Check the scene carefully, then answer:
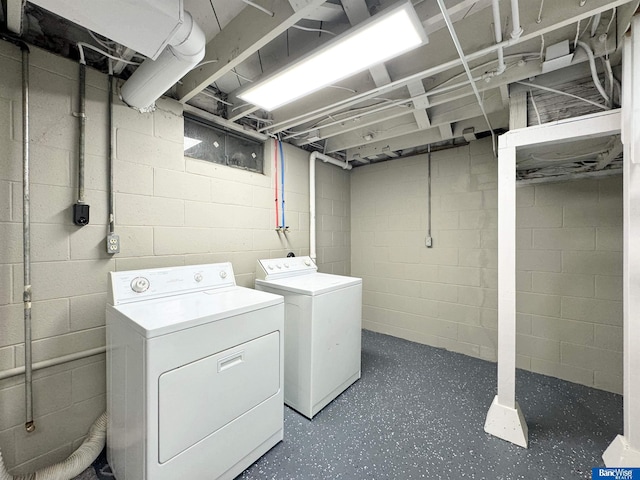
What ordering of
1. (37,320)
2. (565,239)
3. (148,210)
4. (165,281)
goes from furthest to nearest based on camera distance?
1. (565,239)
2. (148,210)
3. (165,281)
4. (37,320)

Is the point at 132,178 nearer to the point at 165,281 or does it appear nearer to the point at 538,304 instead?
the point at 165,281

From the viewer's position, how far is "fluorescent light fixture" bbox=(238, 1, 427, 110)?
1089 mm

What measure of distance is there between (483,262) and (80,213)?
125 inches

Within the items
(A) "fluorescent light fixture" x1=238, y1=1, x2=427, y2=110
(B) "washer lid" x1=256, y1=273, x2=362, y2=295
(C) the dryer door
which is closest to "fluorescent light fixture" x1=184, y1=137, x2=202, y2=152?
(A) "fluorescent light fixture" x1=238, y1=1, x2=427, y2=110

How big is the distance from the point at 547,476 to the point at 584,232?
1832mm

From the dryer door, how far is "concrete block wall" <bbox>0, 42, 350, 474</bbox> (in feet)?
2.49

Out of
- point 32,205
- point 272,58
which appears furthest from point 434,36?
point 32,205

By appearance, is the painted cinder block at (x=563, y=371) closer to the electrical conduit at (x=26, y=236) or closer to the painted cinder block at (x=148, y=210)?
the painted cinder block at (x=148, y=210)

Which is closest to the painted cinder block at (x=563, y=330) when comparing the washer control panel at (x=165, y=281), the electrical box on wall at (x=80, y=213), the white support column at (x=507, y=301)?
the white support column at (x=507, y=301)

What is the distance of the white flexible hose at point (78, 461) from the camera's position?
1.23 metres

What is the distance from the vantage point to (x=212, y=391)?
4.02 ft

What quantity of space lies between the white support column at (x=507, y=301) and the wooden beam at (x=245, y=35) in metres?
1.39

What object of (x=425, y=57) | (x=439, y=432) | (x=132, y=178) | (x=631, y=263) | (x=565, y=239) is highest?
(x=425, y=57)

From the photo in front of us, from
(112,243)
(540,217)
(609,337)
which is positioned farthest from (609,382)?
(112,243)
